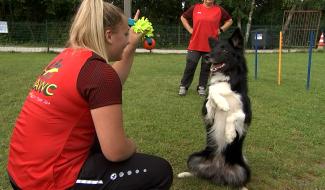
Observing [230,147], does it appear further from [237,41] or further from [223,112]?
[237,41]

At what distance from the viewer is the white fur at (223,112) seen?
139 inches

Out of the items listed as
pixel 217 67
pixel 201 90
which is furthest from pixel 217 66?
pixel 201 90

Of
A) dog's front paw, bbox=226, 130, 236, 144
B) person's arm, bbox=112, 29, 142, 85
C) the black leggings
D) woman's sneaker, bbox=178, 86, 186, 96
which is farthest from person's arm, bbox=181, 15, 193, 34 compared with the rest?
the black leggings

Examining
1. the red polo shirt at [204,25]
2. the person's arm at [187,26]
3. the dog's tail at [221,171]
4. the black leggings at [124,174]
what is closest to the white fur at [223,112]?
the dog's tail at [221,171]

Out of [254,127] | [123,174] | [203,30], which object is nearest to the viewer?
[123,174]

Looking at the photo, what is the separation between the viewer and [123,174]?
2.39m

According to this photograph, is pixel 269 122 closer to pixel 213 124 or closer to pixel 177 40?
pixel 213 124

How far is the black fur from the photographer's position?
3637mm

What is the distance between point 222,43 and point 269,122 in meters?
2.56

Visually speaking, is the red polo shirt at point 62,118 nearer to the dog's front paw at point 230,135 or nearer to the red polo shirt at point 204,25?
the dog's front paw at point 230,135

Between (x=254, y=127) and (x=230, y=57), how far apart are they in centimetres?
226

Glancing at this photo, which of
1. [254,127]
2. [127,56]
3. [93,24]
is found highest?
[93,24]

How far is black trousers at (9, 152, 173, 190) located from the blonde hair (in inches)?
24.9

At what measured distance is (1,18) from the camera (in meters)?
28.8
